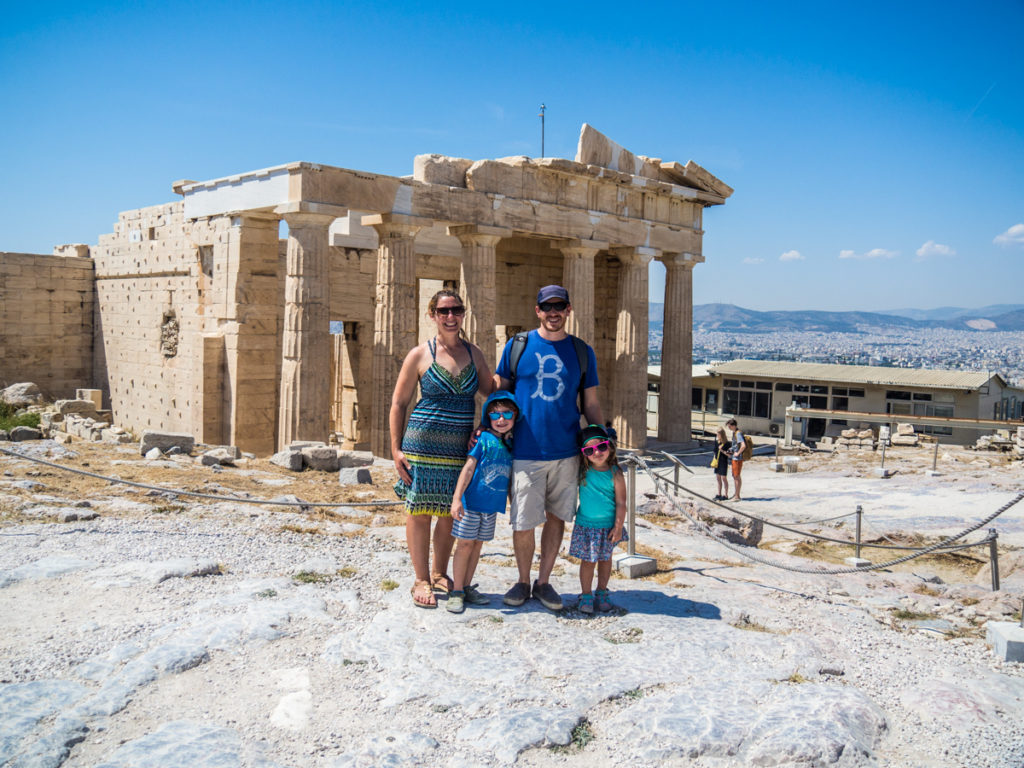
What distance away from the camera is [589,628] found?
5340 mm

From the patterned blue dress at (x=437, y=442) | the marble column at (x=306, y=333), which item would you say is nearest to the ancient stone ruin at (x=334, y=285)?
the marble column at (x=306, y=333)

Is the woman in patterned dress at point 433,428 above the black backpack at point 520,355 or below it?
below

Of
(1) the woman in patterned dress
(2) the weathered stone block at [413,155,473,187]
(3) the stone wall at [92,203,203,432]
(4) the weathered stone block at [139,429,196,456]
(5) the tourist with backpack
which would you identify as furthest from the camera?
(3) the stone wall at [92,203,203,432]

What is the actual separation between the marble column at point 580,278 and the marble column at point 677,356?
3.29 metres

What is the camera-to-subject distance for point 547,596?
562 cm

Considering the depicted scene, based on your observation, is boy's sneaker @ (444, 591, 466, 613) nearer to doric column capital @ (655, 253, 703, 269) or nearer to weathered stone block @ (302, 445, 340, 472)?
weathered stone block @ (302, 445, 340, 472)

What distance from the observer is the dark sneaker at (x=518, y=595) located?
18.4 feet

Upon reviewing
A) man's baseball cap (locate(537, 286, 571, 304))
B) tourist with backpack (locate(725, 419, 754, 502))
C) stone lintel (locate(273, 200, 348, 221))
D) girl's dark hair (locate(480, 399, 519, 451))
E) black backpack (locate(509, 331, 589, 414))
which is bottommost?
tourist with backpack (locate(725, 419, 754, 502))

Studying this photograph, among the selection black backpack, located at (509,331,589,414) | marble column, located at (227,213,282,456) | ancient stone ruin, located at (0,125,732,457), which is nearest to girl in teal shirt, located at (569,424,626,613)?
black backpack, located at (509,331,589,414)

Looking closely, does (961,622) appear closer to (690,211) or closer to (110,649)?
(110,649)

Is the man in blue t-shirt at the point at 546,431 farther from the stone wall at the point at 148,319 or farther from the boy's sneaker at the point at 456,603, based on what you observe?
the stone wall at the point at 148,319

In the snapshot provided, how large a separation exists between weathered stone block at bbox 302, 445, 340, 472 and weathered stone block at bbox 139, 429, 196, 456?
1.85 metres

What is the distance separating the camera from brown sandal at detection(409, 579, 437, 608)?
5.43 metres

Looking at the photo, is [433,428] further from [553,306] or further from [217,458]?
[217,458]
